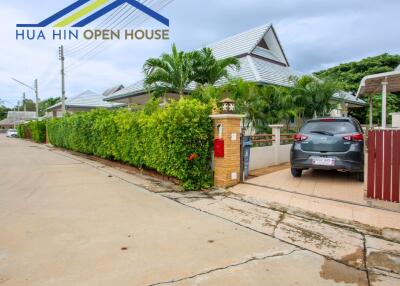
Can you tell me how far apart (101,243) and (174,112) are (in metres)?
4.13

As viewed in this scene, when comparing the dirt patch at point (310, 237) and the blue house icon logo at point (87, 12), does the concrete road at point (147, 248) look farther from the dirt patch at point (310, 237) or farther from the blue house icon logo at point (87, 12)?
the blue house icon logo at point (87, 12)

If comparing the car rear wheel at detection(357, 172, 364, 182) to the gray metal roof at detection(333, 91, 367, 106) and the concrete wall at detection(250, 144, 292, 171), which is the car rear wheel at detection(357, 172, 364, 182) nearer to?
the concrete wall at detection(250, 144, 292, 171)

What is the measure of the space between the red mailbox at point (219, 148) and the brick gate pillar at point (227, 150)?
0.07m

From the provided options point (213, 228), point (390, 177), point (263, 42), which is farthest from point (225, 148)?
point (263, 42)

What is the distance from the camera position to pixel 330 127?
23.8 feet

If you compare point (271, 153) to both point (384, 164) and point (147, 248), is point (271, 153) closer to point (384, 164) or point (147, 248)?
point (384, 164)

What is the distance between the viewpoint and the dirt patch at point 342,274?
10.3ft

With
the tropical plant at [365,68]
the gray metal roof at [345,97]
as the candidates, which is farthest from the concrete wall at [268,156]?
the tropical plant at [365,68]

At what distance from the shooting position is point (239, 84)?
11070 millimetres

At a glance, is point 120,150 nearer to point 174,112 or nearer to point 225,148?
Result: point 174,112

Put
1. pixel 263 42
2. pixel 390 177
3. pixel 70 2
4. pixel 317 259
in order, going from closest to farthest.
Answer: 1. pixel 317 259
2. pixel 390 177
3. pixel 70 2
4. pixel 263 42

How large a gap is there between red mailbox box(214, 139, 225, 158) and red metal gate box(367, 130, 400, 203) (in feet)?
10.2

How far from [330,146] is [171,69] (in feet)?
21.3

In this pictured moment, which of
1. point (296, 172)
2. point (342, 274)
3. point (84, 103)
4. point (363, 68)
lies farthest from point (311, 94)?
point (84, 103)
